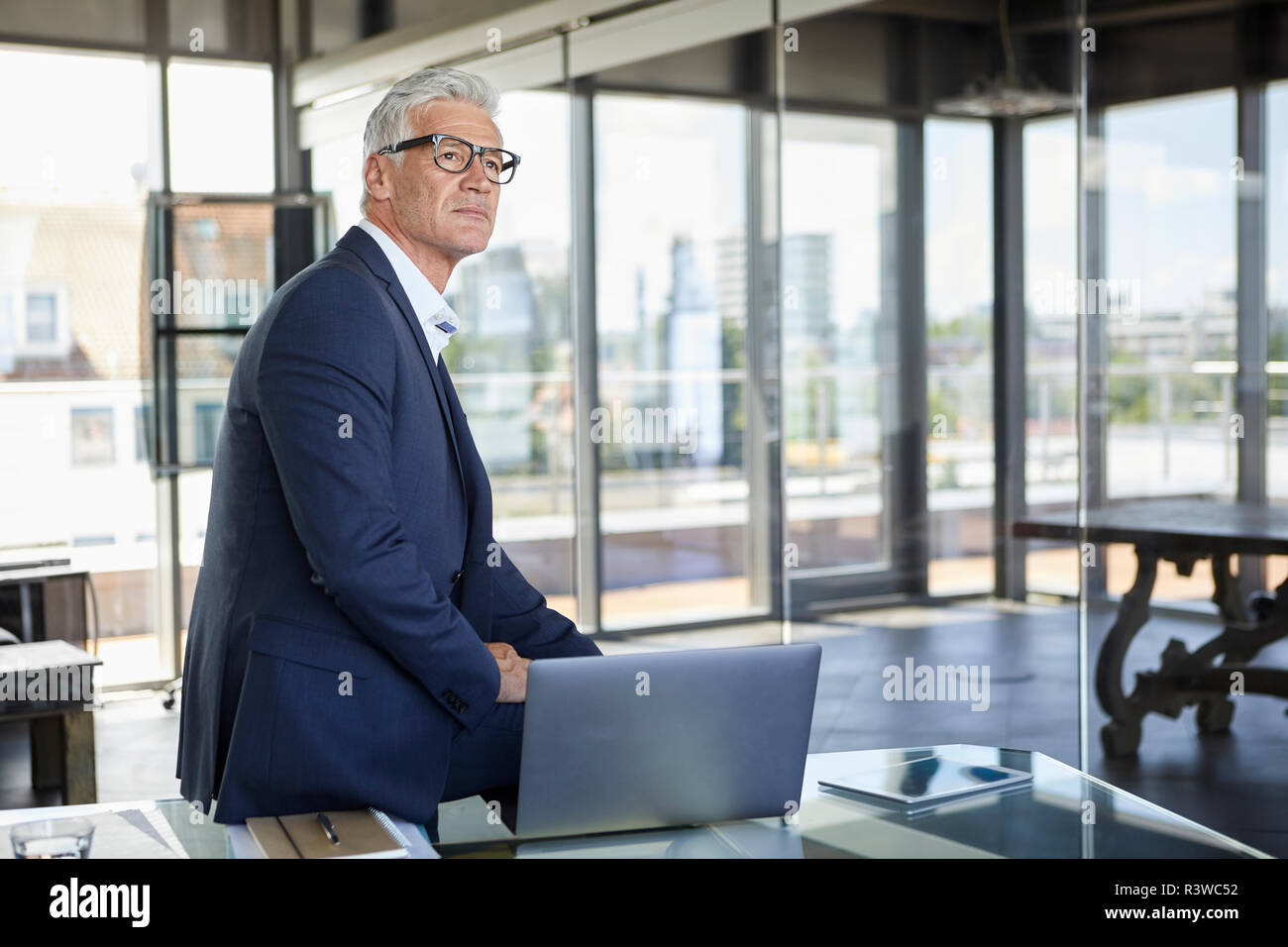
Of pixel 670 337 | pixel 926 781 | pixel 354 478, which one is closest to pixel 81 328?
pixel 670 337

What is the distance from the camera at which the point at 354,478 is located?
1.51 m

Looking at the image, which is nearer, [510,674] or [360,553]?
[360,553]

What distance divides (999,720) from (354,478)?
3.39 m

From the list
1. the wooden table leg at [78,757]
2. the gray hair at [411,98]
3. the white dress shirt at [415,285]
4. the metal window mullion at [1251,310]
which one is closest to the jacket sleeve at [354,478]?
the white dress shirt at [415,285]

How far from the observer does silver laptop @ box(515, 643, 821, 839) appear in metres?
1.37

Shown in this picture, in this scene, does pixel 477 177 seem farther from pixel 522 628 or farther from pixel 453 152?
pixel 522 628

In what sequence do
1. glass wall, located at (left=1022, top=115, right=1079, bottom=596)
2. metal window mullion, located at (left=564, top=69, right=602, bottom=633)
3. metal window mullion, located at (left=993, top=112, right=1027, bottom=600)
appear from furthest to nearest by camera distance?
metal window mullion, located at (left=564, top=69, right=602, bottom=633)
metal window mullion, located at (left=993, top=112, right=1027, bottom=600)
glass wall, located at (left=1022, top=115, right=1079, bottom=596)

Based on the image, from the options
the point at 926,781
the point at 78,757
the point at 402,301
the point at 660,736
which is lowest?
the point at 78,757

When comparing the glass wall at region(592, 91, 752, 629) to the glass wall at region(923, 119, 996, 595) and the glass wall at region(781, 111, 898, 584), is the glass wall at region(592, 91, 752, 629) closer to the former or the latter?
the glass wall at region(781, 111, 898, 584)

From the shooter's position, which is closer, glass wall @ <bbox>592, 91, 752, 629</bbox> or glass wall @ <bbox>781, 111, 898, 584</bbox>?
glass wall @ <bbox>781, 111, 898, 584</bbox>

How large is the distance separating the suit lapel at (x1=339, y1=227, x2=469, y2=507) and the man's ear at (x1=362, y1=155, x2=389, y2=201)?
0.08m

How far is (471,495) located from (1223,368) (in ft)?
11.2

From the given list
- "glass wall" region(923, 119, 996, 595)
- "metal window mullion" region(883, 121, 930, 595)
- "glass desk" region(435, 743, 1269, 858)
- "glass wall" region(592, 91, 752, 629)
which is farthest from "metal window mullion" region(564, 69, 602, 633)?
"glass desk" region(435, 743, 1269, 858)

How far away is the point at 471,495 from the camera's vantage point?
5.73 feet
